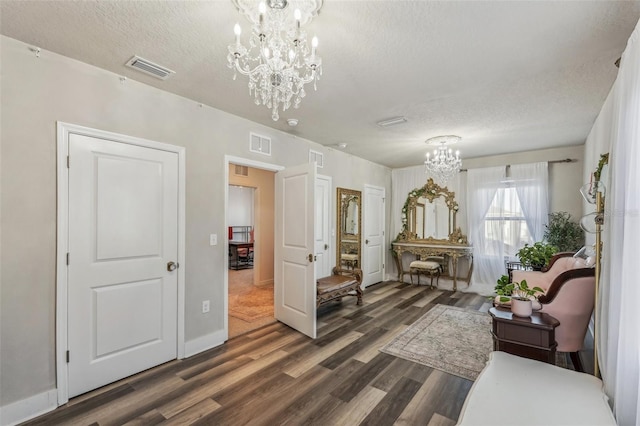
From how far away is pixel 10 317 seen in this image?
78.7 inches

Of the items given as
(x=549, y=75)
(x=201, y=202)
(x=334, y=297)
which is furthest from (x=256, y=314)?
(x=549, y=75)

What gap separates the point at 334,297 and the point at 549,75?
136 inches

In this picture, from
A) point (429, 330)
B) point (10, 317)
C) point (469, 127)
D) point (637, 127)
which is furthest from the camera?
point (469, 127)

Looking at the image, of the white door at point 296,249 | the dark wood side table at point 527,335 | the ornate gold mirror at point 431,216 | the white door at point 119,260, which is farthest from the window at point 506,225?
the white door at point 119,260

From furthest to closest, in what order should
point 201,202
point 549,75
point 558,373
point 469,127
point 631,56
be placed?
1. point 469,127
2. point 201,202
3. point 549,75
4. point 558,373
5. point 631,56

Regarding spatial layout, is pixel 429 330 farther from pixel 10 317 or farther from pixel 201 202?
pixel 10 317

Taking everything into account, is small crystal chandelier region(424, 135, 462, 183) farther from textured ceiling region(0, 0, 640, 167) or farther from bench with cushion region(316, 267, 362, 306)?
bench with cushion region(316, 267, 362, 306)

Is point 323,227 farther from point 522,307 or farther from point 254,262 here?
point 522,307

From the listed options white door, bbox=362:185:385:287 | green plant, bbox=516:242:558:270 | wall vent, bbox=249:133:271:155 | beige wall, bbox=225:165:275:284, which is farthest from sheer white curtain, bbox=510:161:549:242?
beige wall, bbox=225:165:275:284

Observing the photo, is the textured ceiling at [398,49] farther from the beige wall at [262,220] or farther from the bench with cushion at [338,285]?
the beige wall at [262,220]

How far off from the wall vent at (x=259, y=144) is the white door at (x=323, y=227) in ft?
4.06

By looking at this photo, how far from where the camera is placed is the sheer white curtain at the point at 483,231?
17.7ft

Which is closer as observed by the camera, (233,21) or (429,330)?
(233,21)

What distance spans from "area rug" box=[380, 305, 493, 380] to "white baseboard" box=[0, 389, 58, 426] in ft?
9.30
